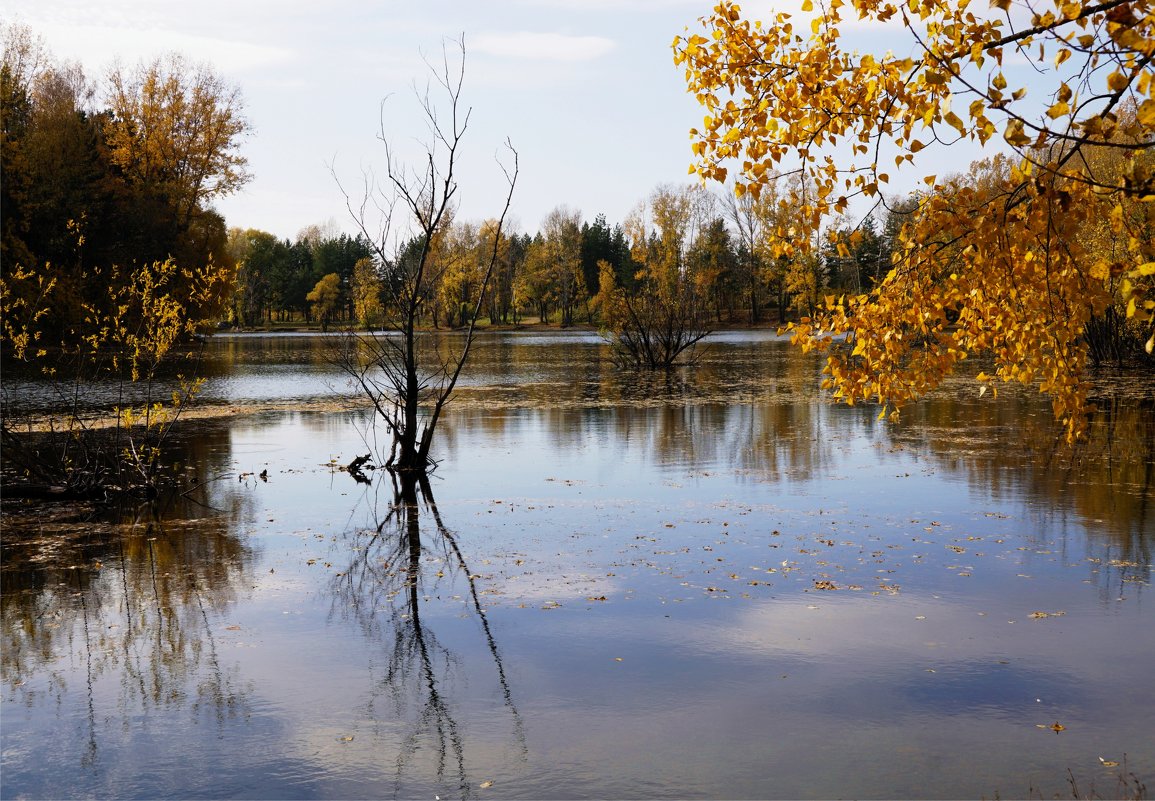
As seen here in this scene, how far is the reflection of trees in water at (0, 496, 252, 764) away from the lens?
6.05 meters

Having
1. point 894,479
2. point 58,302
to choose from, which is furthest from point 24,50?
point 894,479

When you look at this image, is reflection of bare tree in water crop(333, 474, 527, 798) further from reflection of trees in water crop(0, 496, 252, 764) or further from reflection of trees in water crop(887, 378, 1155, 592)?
reflection of trees in water crop(887, 378, 1155, 592)

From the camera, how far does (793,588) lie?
7.91 meters

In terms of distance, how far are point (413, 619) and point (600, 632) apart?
55.3 inches

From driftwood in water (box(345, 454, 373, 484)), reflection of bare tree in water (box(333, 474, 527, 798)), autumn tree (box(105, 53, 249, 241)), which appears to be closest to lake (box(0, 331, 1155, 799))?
reflection of bare tree in water (box(333, 474, 527, 798))

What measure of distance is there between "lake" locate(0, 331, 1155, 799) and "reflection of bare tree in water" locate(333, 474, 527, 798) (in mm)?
28

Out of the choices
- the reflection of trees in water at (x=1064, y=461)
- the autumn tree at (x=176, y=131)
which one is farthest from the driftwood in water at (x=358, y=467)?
the autumn tree at (x=176, y=131)

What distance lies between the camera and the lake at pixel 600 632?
507 centimetres

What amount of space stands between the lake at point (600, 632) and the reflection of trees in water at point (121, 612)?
0.03 metres

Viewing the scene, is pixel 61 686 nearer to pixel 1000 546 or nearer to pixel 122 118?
pixel 1000 546

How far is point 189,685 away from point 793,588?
440cm

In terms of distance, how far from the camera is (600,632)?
702 cm

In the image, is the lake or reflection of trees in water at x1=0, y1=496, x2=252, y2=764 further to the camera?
reflection of trees in water at x1=0, y1=496, x2=252, y2=764

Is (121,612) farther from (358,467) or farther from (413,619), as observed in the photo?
(358,467)
